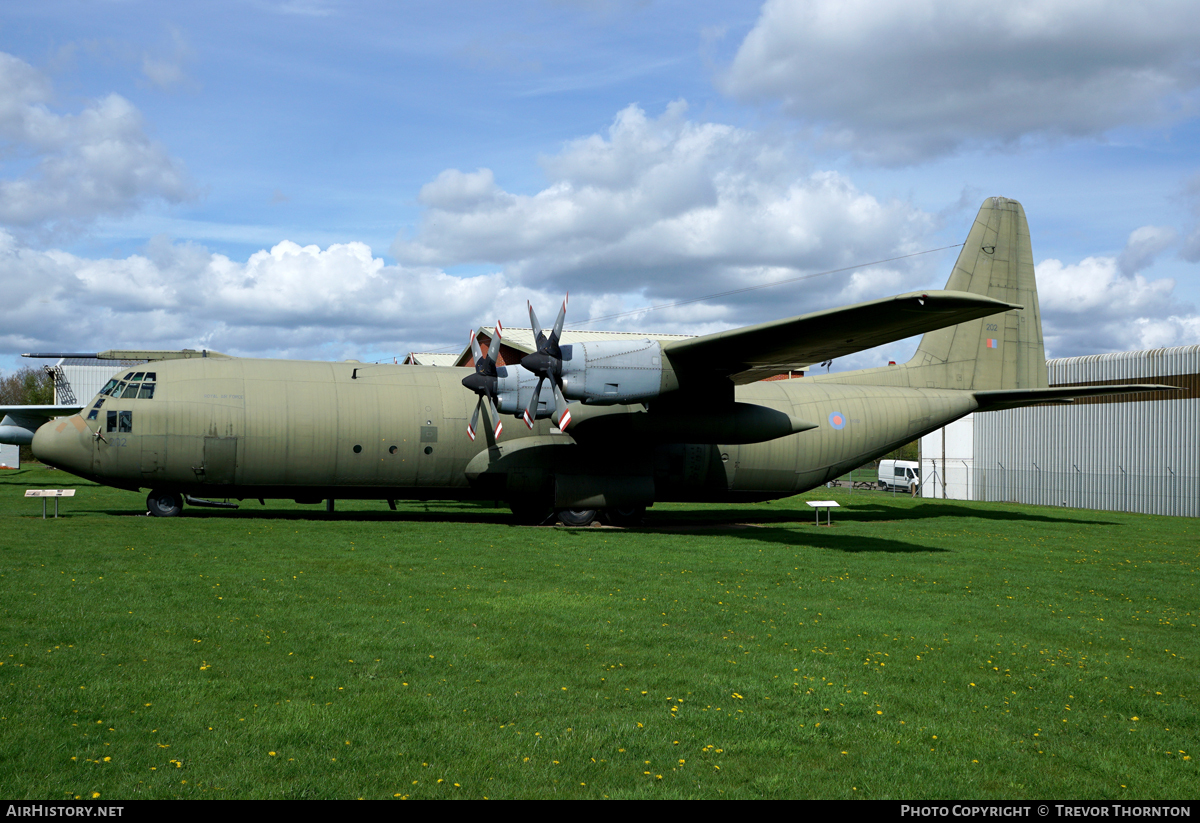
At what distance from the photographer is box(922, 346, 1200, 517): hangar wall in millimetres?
37531

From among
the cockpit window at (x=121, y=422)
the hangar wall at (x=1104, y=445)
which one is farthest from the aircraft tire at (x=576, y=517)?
the hangar wall at (x=1104, y=445)

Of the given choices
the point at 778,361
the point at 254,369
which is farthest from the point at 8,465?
the point at 778,361

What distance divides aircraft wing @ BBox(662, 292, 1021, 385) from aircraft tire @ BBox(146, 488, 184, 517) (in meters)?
14.0

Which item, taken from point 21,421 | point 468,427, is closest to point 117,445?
point 468,427

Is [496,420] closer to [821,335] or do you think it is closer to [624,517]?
[624,517]

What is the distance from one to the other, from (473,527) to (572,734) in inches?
619

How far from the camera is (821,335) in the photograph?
64.2 ft

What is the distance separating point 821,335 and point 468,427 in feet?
32.0

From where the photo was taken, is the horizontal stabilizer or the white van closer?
the horizontal stabilizer

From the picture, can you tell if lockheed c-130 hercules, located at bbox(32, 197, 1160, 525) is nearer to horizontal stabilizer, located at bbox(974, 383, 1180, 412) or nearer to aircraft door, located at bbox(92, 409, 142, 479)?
aircraft door, located at bbox(92, 409, 142, 479)

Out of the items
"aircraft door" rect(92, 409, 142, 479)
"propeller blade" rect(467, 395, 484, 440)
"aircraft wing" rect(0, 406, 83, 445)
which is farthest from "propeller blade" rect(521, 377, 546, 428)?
"aircraft wing" rect(0, 406, 83, 445)

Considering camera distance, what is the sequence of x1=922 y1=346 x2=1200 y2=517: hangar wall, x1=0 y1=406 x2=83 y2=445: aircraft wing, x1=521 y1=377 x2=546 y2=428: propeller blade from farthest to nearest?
x1=0 y1=406 x2=83 y2=445: aircraft wing → x1=922 y1=346 x2=1200 y2=517: hangar wall → x1=521 y1=377 x2=546 y2=428: propeller blade

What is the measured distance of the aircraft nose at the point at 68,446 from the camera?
2189 centimetres
